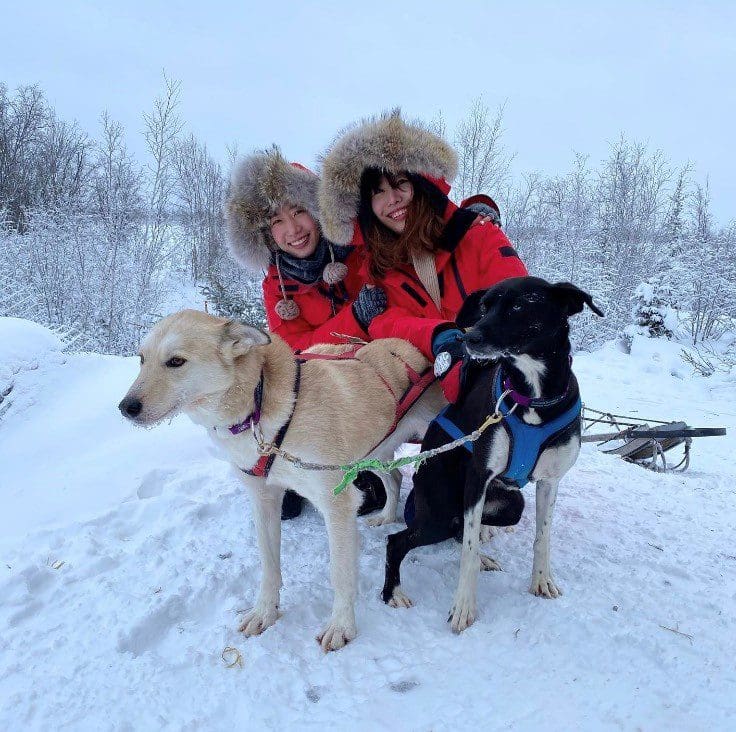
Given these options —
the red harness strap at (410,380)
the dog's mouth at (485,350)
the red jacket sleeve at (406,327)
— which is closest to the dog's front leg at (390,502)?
the red harness strap at (410,380)

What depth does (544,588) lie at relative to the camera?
2.27m

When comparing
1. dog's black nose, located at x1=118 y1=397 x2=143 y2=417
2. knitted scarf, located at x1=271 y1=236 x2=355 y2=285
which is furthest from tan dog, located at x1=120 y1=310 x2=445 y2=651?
knitted scarf, located at x1=271 y1=236 x2=355 y2=285

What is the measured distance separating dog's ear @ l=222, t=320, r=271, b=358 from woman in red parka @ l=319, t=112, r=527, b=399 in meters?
1.31

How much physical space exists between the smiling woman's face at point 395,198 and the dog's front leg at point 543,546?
2.02 m

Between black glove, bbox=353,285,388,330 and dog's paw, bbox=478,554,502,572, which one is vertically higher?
black glove, bbox=353,285,388,330

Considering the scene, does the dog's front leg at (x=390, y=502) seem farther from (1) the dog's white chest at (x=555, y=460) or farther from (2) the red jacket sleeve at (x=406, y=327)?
(1) the dog's white chest at (x=555, y=460)

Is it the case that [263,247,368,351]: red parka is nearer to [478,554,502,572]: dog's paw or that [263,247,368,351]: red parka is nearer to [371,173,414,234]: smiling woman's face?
[371,173,414,234]: smiling woman's face

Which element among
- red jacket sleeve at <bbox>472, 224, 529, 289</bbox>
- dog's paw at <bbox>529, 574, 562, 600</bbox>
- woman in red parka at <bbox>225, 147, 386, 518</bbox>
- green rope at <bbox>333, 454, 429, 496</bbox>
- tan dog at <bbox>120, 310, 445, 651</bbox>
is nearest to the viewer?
tan dog at <bbox>120, 310, 445, 651</bbox>

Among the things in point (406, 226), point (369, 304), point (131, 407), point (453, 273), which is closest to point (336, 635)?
point (131, 407)

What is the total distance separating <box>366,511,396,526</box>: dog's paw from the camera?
313 cm

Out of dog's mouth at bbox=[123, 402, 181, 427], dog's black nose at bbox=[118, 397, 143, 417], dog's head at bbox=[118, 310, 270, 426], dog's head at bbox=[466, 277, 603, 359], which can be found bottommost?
dog's mouth at bbox=[123, 402, 181, 427]

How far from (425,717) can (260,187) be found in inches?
140

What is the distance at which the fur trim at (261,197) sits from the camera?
12.3ft

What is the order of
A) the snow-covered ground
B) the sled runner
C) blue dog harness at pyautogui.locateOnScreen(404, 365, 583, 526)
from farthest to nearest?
the sled runner → blue dog harness at pyautogui.locateOnScreen(404, 365, 583, 526) → the snow-covered ground
